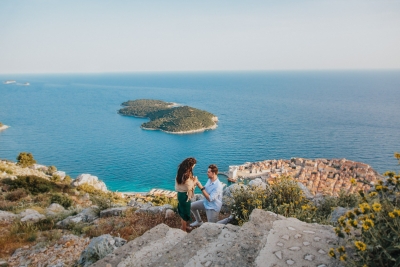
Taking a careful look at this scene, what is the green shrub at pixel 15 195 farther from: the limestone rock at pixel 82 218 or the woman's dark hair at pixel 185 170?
the woman's dark hair at pixel 185 170

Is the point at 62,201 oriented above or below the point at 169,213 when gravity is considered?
below

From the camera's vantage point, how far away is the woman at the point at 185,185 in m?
6.14

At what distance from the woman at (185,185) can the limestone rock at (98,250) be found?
1.57m

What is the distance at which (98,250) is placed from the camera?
16.8ft

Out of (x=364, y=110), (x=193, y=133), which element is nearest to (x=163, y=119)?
(x=193, y=133)

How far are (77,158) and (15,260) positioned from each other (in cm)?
6734

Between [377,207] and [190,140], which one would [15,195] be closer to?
[377,207]

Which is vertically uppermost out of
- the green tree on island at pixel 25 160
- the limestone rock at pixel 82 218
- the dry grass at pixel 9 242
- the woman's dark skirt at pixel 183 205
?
the woman's dark skirt at pixel 183 205

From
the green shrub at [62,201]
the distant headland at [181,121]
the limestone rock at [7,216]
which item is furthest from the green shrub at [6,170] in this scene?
the distant headland at [181,121]

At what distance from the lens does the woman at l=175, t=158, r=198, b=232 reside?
242 inches

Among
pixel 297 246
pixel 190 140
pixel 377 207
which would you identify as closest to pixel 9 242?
pixel 297 246

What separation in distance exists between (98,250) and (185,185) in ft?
7.08

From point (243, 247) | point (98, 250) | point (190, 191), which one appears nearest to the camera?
point (243, 247)

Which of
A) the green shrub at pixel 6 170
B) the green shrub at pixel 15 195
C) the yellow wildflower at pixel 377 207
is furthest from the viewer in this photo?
the green shrub at pixel 6 170
